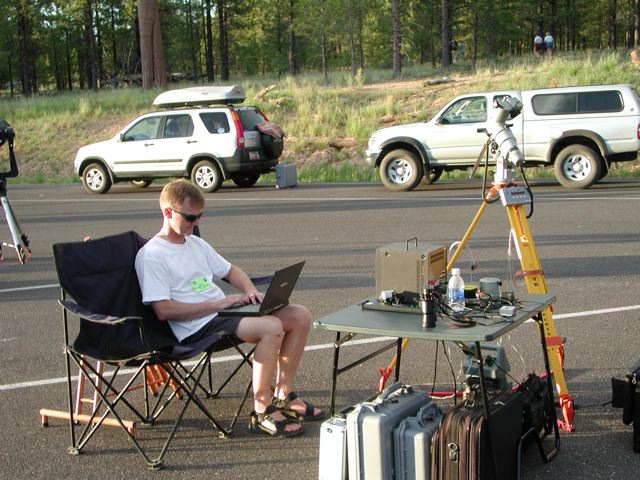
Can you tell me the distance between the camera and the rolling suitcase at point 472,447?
3.89 meters

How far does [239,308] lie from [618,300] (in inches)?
160

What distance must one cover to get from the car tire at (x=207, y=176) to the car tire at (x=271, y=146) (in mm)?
1157

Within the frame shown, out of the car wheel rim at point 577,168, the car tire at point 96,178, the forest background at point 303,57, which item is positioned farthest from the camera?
the forest background at point 303,57

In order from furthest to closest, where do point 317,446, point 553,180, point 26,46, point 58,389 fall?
point 26,46 → point 553,180 → point 58,389 → point 317,446

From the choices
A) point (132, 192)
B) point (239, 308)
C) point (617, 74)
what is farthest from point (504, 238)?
point (617, 74)

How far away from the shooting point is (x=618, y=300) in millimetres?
7957

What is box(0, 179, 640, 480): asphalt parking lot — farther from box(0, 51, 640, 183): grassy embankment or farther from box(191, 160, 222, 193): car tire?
box(0, 51, 640, 183): grassy embankment

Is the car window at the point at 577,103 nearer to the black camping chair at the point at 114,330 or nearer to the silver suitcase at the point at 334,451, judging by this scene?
the black camping chair at the point at 114,330

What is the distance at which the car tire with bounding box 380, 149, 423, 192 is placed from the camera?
60.0 feet

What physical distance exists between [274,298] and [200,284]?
49cm

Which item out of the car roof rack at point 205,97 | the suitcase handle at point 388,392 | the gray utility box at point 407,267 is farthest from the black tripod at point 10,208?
the car roof rack at point 205,97

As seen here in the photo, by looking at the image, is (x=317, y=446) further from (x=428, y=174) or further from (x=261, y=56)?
(x=261, y=56)

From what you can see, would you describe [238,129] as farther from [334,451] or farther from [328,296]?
[334,451]

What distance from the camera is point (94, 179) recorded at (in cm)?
2119
